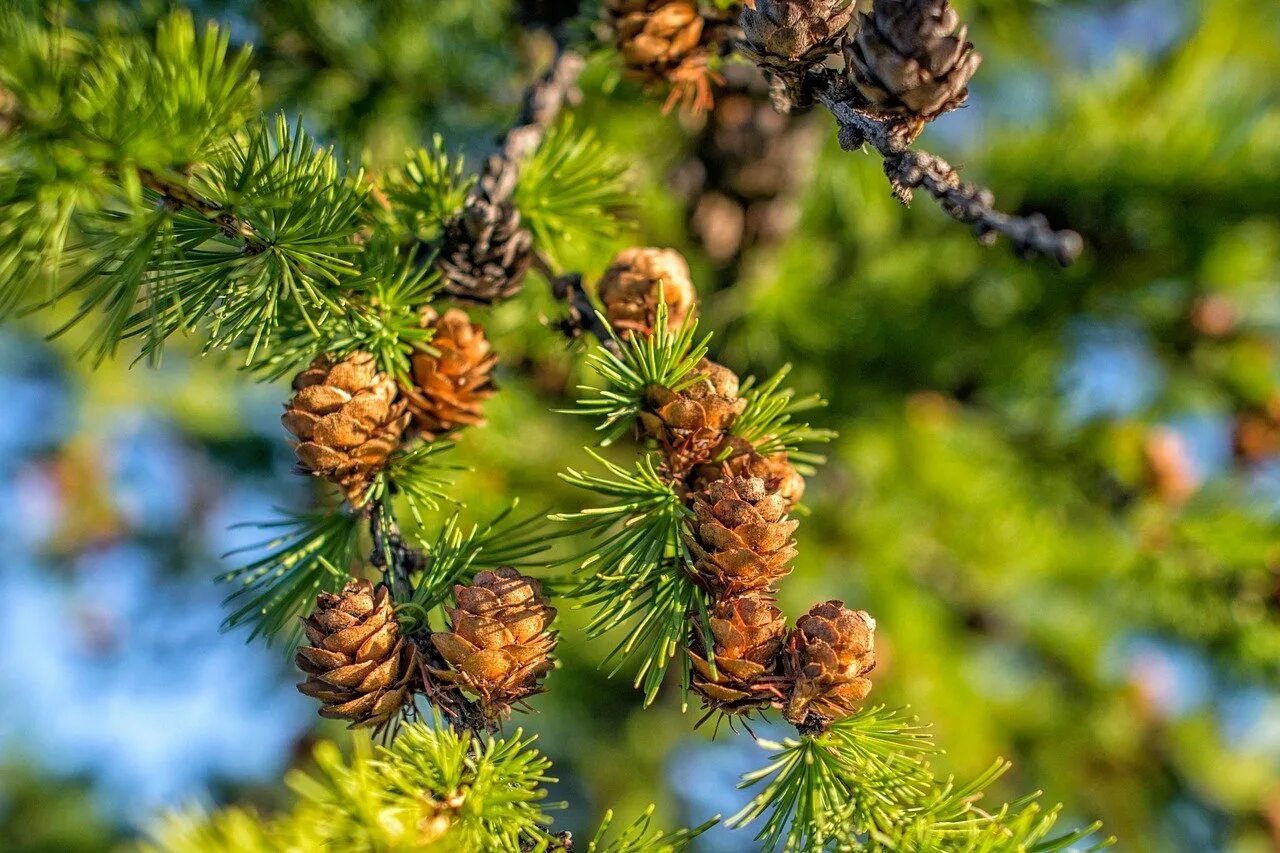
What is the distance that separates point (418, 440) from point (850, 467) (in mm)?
1176

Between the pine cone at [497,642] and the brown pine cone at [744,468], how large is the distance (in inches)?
5.2

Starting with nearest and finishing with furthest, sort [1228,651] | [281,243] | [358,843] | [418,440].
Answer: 1. [358,843]
2. [281,243]
3. [418,440]
4. [1228,651]

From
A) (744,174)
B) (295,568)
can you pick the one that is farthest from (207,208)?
(744,174)

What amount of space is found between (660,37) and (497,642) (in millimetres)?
449

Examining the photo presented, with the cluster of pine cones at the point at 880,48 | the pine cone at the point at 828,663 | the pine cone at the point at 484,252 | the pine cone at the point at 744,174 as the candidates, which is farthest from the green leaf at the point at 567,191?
the pine cone at the point at 744,174

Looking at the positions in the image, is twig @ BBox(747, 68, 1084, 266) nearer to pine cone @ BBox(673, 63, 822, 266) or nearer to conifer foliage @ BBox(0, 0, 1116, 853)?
conifer foliage @ BBox(0, 0, 1116, 853)

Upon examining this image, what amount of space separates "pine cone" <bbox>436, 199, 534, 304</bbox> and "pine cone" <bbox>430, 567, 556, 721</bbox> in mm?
229

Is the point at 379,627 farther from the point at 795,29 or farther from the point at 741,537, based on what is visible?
the point at 795,29

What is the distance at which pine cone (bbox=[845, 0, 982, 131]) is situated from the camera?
46 cm

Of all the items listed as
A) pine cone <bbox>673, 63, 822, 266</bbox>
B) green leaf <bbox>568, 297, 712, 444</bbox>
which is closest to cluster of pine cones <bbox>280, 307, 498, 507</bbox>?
green leaf <bbox>568, 297, 712, 444</bbox>

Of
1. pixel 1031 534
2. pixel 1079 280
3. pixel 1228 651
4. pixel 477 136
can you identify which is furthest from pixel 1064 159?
pixel 477 136

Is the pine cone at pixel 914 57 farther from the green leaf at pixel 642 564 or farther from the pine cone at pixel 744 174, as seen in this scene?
the pine cone at pixel 744 174

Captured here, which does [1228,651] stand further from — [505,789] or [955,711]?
[505,789]

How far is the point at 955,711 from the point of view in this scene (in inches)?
64.2
